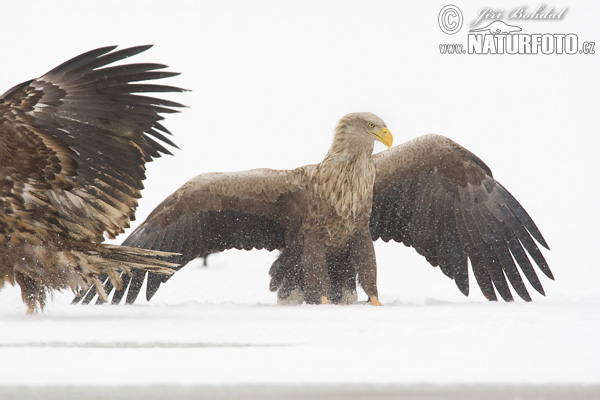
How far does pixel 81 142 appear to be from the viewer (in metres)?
4.77

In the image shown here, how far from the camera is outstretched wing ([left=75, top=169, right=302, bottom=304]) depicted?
6324 mm

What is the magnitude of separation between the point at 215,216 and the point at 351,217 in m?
1.08

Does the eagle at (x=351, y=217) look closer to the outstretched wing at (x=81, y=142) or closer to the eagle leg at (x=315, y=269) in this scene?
the eagle leg at (x=315, y=269)

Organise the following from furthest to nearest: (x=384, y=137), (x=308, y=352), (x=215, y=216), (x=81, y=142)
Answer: (x=215, y=216), (x=384, y=137), (x=81, y=142), (x=308, y=352)

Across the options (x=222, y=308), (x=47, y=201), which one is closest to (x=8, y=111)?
(x=47, y=201)

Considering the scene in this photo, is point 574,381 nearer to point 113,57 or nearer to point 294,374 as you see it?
point 294,374

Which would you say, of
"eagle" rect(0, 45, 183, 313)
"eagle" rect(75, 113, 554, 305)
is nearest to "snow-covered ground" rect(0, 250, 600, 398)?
"eagle" rect(0, 45, 183, 313)

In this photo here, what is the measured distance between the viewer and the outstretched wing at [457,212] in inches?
253

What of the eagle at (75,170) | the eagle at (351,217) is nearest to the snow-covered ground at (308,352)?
the eagle at (75,170)

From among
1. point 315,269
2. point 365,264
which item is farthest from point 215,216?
point 365,264

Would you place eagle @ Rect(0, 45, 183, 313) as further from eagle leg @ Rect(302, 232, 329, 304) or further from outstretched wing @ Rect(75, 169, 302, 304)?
eagle leg @ Rect(302, 232, 329, 304)

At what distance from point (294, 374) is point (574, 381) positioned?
1.10 metres

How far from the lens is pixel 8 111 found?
14.6ft

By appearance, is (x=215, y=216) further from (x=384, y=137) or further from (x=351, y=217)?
(x=384, y=137)
